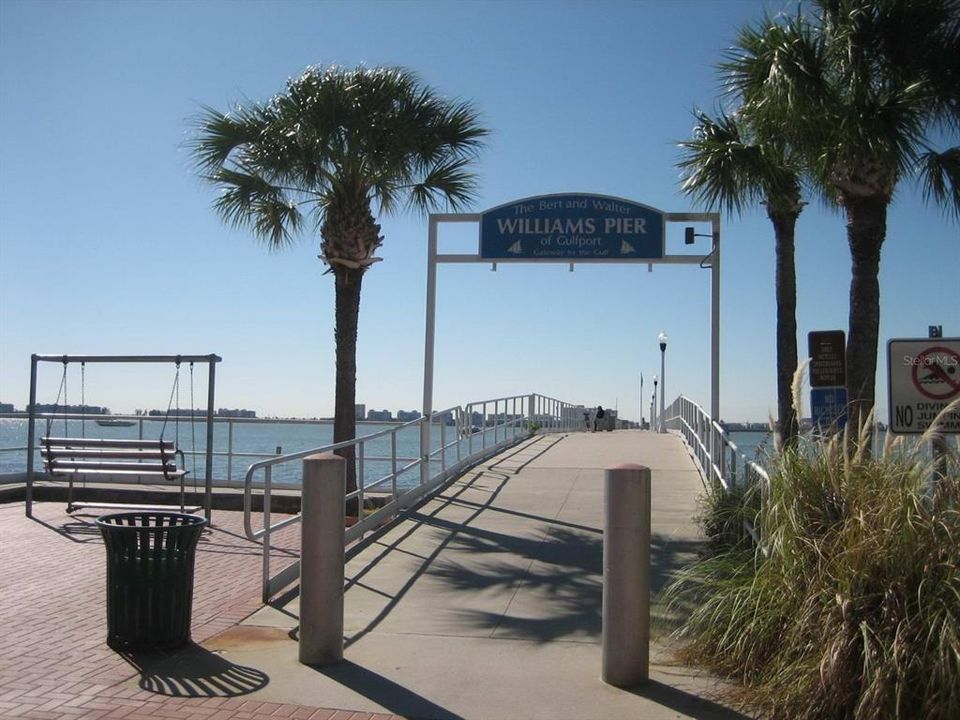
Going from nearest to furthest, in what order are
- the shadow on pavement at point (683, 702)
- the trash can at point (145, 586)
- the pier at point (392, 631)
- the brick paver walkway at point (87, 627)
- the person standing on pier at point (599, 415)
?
1. the shadow on pavement at point (683, 702)
2. the brick paver walkway at point (87, 627)
3. the pier at point (392, 631)
4. the trash can at point (145, 586)
5. the person standing on pier at point (599, 415)

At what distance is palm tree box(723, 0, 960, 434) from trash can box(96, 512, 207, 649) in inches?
278

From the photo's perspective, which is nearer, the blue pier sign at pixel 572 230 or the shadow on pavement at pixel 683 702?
the shadow on pavement at pixel 683 702

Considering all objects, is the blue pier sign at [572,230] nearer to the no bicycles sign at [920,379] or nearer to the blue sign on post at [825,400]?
the blue sign on post at [825,400]

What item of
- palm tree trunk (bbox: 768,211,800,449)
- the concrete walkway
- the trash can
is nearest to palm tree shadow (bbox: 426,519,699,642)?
the concrete walkway

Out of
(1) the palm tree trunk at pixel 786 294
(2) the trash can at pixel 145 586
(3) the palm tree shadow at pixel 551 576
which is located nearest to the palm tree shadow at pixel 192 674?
(2) the trash can at pixel 145 586

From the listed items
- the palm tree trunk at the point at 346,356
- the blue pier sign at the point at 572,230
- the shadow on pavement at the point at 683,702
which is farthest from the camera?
the blue pier sign at the point at 572,230

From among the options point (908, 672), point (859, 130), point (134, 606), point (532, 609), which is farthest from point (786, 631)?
point (859, 130)

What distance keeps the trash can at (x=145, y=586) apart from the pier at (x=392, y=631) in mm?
140

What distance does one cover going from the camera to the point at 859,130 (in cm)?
1048

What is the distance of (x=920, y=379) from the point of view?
27.6 ft

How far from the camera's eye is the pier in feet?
19.1

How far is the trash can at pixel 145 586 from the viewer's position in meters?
6.80

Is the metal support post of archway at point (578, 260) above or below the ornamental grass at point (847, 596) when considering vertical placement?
above

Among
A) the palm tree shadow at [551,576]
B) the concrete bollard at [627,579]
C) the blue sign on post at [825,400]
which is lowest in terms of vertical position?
the palm tree shadow at [551,576]
